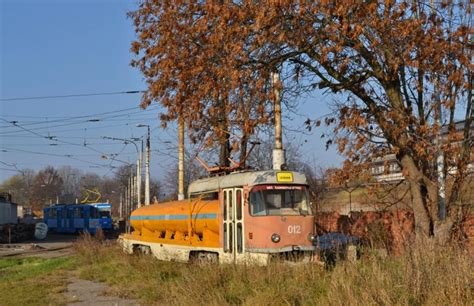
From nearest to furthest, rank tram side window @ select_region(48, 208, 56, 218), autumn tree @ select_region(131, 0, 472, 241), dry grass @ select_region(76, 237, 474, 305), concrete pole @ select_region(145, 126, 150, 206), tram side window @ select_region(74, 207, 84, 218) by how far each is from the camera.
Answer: dry grass @ select_region(76, 237, 474, 305) → autumn tree @ select_region(131, 0, 472, 241) → concrete pole @ select_region(145, 126, 150, 206) → tram side window @ select_region(74, 207, 84, 218) → tram side window @ select_region(48, 208, 56, 218)

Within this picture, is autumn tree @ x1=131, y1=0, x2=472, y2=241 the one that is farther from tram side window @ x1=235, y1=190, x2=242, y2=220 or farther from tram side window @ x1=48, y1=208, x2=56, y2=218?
tram side window @ x1=48, y1=208, x2=56, y2=218

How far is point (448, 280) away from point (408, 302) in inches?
24.3

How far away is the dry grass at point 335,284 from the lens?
7.73 metres

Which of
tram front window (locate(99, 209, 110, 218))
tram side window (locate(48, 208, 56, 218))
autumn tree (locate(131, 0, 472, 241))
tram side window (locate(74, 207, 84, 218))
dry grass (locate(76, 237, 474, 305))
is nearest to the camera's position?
dry grass (locate(76, 237, 474, 305))

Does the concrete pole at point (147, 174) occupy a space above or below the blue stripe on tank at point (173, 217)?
above

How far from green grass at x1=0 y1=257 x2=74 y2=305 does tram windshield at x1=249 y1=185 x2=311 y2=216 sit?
5.11 meters

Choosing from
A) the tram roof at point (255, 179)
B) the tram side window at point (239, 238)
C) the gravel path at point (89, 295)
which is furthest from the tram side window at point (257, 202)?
the gravel path at point (89, 295)

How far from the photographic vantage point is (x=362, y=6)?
11.8m

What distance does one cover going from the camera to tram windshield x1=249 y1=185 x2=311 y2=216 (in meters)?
14.6

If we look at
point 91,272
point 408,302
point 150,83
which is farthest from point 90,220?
point 408,302

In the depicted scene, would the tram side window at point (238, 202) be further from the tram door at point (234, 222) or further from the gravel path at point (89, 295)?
the gravel path at point (89, 295)

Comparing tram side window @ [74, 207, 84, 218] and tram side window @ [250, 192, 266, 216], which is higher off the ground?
tram side window @ [74, 207, 84, 218]

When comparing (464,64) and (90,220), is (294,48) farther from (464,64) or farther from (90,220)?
(90,220)

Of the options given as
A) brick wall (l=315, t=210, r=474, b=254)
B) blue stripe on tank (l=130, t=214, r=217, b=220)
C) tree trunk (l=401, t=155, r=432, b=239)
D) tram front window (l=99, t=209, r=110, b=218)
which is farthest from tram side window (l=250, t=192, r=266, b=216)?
tram front window (l=99, t=209, r=110, b=218)
